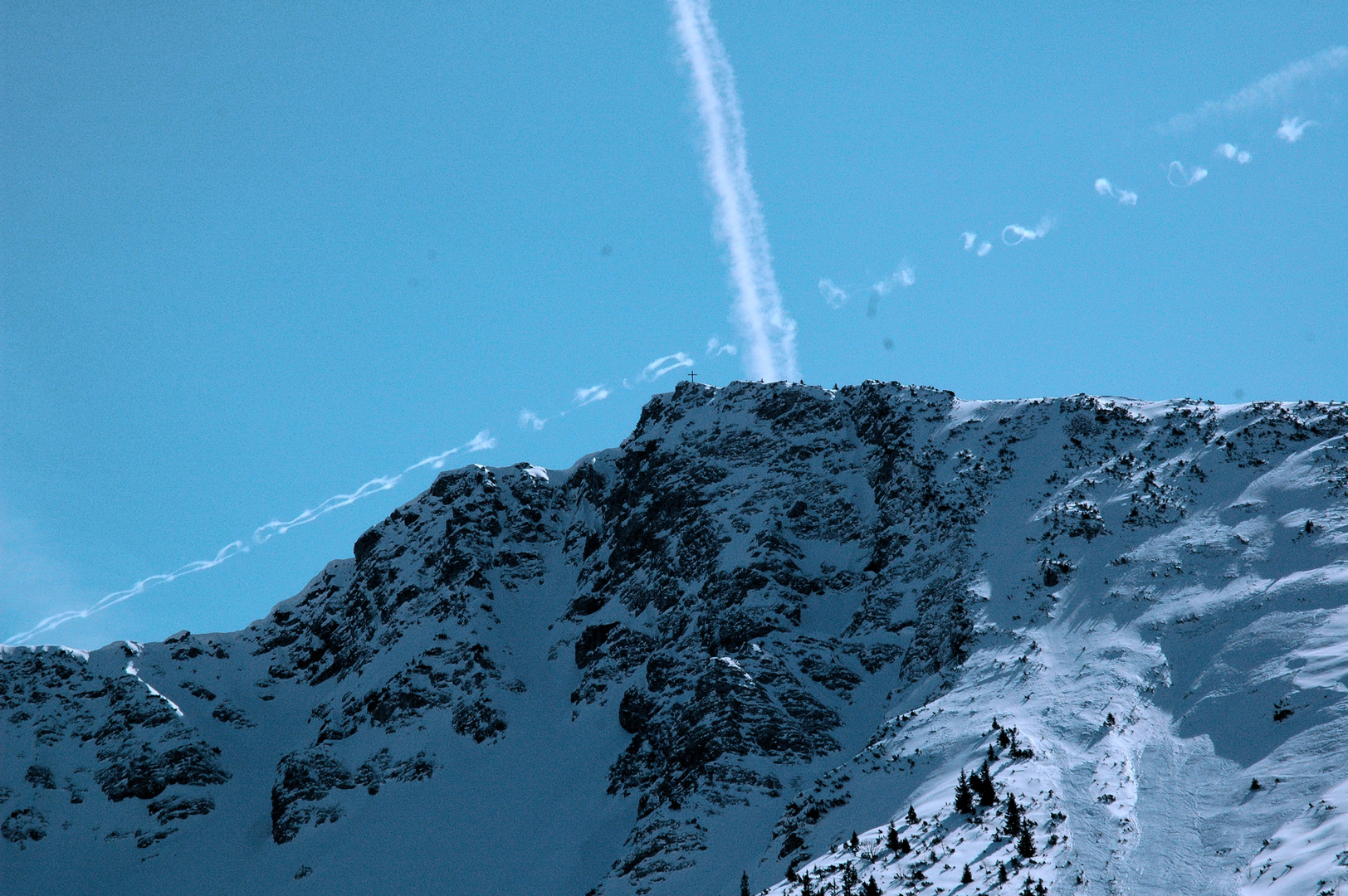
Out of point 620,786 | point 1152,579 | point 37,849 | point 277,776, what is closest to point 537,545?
point 277,776

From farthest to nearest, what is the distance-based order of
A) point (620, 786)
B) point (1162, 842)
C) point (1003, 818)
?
1. point (620, 786)
2. point (1003, 818)
3. point (1162, 842)

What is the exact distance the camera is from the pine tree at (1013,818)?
43500 mm

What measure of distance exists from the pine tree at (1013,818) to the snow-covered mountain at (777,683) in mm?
412

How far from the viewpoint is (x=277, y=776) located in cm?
10150

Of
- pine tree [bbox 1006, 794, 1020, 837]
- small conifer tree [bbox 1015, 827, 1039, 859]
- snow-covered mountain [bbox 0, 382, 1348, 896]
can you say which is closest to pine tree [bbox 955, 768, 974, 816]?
snow-covered mountain [bbox 0, 382, 1348, 896]

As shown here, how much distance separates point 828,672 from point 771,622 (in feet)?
26.5

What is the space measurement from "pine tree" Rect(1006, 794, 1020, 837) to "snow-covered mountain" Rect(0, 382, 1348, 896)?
41 cm

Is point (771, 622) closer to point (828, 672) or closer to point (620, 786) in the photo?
point (828, 672)

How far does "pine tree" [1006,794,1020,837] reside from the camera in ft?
143

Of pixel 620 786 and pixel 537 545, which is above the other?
pixel 537 545

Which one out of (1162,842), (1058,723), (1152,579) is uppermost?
(1152,579)

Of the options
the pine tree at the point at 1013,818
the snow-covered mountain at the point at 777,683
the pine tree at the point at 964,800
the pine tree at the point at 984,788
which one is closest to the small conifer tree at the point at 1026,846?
the snow-covered mountain at the point at 777,683

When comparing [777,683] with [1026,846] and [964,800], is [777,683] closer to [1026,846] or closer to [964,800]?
[964,800]

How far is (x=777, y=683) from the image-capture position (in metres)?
80.8
